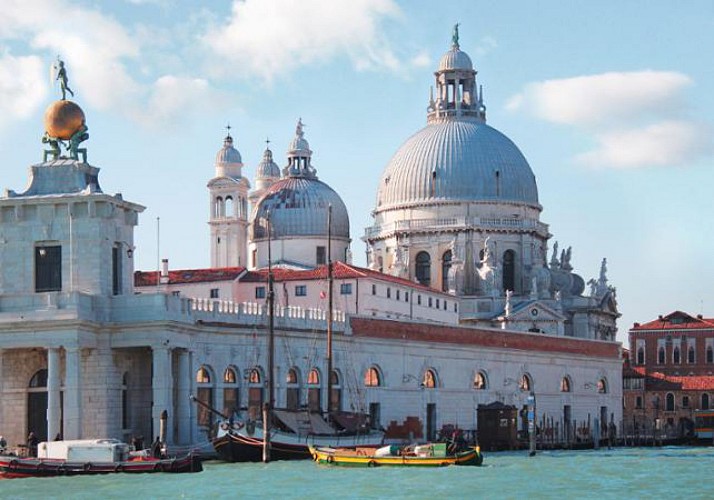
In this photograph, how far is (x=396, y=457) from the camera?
5900 cm

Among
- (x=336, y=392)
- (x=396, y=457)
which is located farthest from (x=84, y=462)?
(x=336, y=392)

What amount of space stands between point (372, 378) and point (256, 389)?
853 centimetres

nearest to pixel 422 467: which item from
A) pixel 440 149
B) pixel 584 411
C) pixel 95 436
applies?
pixel 95 436

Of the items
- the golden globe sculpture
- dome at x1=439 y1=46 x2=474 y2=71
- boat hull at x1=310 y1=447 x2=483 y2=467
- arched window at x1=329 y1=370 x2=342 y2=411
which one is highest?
dome at x1=439 y1=46 x2=474 y2=71

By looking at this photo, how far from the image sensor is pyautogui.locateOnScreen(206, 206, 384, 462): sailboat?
198 ft

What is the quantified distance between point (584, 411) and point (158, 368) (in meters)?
38.3

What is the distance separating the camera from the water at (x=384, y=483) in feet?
160

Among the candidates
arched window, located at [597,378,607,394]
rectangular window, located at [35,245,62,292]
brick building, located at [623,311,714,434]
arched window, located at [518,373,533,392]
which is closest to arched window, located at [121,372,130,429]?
rectangular window, located at [35,245,62,292]

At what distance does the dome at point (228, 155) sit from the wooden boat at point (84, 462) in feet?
208

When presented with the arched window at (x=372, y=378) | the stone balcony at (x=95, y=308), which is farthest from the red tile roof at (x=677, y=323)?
the stone balcony at (x=95, y=308)

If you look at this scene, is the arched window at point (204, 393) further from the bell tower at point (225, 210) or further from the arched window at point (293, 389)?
the bell tower at point (225, 210)

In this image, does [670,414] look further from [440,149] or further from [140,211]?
[140,211]

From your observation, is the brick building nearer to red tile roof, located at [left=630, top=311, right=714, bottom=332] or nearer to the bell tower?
red tile roof, located at [left=630, top=311, right=714, bottom=332]

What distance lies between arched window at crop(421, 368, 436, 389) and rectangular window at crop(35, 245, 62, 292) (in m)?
23.1
